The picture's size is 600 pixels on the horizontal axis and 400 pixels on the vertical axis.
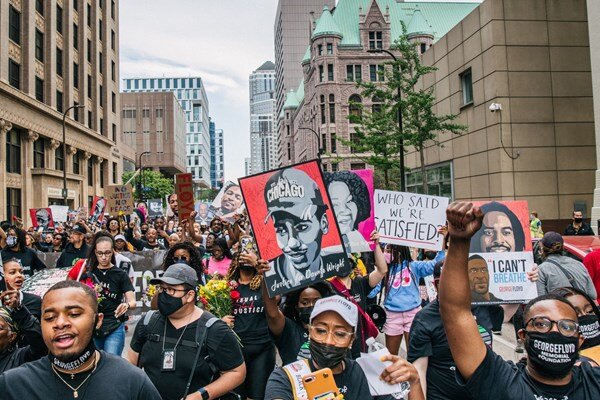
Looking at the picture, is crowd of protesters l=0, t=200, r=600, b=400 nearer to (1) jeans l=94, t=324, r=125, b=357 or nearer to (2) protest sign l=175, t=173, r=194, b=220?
(1) jeans l=94, t=324, r=125, b=357

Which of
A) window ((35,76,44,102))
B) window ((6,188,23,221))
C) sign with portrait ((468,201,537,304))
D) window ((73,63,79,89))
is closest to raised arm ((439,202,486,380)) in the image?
sign with portrait ((468,201,537,304))

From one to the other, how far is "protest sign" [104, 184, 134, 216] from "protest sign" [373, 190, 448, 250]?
43.3 ft

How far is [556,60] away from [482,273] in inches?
862

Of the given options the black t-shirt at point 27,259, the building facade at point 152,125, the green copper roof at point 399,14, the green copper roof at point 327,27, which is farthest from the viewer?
the building facade at point 152,125

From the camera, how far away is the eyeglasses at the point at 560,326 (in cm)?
242

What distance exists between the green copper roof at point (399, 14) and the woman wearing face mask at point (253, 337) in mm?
72915

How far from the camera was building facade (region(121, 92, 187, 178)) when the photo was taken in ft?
371

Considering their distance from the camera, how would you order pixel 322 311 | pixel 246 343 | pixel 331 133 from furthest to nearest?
pixel 331 133
pixel 246 343
pixel 322 311

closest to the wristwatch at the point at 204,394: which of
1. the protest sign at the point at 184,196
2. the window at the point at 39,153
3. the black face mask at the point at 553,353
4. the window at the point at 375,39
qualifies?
the black face mask at the point at 553,353

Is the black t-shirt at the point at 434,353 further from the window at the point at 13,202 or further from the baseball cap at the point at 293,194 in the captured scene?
the window at the point at 13,202

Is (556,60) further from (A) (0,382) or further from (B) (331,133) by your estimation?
(B) (331,133)

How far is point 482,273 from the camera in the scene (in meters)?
4.53

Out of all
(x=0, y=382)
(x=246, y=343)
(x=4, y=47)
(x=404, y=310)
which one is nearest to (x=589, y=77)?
(x=404, y=310)

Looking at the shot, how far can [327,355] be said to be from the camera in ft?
8.80
